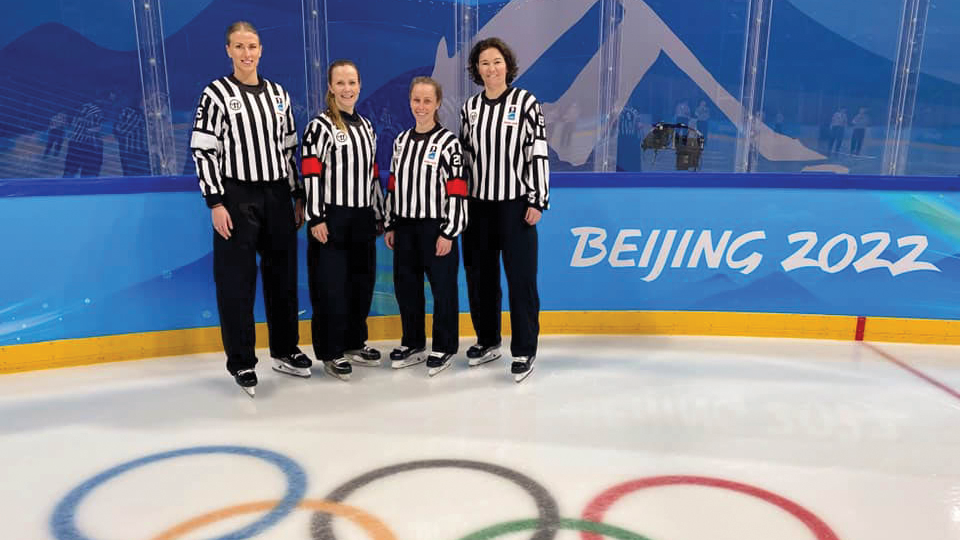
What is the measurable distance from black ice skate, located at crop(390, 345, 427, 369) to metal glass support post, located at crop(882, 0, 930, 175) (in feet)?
12.5

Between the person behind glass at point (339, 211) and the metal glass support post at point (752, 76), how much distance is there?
3119mm

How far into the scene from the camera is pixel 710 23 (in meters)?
5.30

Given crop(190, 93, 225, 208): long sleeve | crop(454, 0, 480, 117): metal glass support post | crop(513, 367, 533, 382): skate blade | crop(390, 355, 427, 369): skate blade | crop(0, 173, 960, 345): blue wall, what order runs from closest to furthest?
crop(190, 93, 225, 208): long sleeve < crop(513, 367, 533, 382): skate blade < crop(390, 355, 427, 369): skate blade < crop(0, 173, 960, 345): blue wall < crop(454, 0, 480, 117): metal glass support post

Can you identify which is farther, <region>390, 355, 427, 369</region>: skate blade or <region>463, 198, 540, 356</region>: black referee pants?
<region>390, 355, 427, 369</region>: skate blade

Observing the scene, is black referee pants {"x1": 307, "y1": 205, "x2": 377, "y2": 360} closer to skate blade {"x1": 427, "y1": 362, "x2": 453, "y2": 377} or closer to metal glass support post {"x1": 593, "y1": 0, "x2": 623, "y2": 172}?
skate blade {"x1": 427, "y1": 362, "x2": 453, "y2": 377}

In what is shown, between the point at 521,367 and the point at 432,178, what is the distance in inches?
35.2

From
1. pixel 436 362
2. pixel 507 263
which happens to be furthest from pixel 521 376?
pixel 507 263

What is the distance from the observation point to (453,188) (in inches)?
104

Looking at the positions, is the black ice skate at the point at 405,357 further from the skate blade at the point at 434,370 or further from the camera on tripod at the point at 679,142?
the camera on tripod at the point at 679,142

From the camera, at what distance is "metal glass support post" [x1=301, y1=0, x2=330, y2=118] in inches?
173

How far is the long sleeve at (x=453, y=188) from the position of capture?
2.63 metres

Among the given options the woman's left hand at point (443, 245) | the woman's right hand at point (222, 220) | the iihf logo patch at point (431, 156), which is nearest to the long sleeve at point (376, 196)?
the iihf logo patch at point (431, 156)

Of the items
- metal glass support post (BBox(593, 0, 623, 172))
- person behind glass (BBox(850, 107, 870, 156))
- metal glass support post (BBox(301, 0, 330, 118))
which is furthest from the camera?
person behind glass (BBox(850, 107, 870, 156))

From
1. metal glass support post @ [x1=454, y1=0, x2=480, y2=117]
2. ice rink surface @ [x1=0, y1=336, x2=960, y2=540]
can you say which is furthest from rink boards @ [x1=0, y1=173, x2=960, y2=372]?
metal glass support post @ [x1=454, y1=0, x2=480, y2=117]
